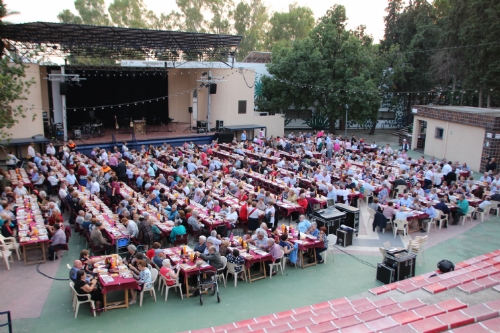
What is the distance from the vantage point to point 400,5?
127 feet

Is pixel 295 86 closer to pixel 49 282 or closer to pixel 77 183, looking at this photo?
pixel 77 183

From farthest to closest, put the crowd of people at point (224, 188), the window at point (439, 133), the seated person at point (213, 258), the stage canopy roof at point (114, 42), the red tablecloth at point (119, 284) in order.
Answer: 1. the window at point (439, 133)
2. the stage canopy roof at point (114, 42)
3. the crowd of people at point (224, 188)
4. the seated person at point (213, 258)
5. the red tablecloth at point (119, 284)

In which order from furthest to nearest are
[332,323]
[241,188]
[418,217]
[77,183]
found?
[77,183] < [241,188] < [418,217] < [332,323]

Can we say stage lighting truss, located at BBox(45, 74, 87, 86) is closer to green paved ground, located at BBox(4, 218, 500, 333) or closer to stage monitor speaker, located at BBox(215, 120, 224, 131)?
stage monitor speaker, located at BBox(215, 120, 224, 131)

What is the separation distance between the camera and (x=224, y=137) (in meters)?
25.7

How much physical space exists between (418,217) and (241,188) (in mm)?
5549

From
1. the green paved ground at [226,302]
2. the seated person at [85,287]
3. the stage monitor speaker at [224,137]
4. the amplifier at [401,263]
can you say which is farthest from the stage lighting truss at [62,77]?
the amplifier at [401,263]

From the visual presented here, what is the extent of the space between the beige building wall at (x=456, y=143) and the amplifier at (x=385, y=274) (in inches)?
581

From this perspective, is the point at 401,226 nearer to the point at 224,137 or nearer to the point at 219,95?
the point at 224,137

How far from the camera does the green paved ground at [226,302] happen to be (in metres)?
8.09

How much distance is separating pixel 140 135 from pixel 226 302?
18.1m

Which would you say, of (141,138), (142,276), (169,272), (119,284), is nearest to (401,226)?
(169,272)

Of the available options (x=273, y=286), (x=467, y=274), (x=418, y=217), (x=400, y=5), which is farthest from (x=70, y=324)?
(x=400, y=5)

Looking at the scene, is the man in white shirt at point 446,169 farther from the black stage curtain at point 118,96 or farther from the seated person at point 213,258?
the black stage curtain at point 118,96
